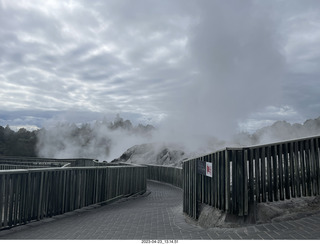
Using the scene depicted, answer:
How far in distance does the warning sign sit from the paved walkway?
4.54ft

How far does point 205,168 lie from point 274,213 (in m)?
2.05

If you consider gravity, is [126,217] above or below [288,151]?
below

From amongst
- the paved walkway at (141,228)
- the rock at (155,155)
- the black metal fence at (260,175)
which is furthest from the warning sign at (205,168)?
the rock at (155,155)

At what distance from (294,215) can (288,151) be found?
1.62 m

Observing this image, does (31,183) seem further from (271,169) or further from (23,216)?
(271,169)

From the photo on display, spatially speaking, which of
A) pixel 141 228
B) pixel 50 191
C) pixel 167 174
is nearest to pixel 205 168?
pixel 141 228

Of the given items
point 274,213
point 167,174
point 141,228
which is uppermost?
point 167,174

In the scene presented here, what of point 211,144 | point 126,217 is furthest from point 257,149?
point 211,144

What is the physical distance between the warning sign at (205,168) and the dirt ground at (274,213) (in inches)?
37.9

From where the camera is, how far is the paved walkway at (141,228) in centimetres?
560

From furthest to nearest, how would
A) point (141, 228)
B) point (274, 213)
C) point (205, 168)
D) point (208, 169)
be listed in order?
point (205, 168) → point (208, 169) → point (141, 228) → point (274, 213)

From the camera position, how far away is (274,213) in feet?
20.8

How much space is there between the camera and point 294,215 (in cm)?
637

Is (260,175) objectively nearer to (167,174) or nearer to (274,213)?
(274,213)
